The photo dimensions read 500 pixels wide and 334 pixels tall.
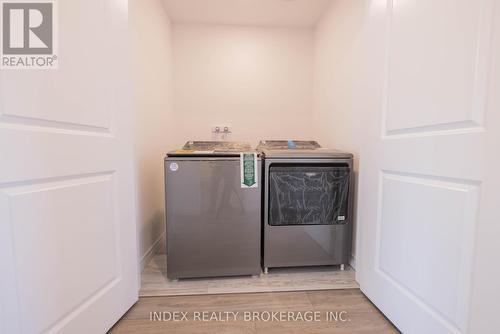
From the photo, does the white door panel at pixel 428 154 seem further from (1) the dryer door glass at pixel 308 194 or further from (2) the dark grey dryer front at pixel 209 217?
(2) the dark grey dryer front at pixel 209 217

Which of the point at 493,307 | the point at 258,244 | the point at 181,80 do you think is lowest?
the point at 258,244

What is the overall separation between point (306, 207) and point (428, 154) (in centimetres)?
79

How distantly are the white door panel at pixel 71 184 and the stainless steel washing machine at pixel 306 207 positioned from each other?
2.70ft

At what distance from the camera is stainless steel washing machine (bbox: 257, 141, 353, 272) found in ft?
5.02

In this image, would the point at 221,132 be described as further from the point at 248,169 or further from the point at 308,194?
the point at 308,194

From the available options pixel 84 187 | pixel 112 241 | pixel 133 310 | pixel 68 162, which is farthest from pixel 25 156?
pixel 133 310

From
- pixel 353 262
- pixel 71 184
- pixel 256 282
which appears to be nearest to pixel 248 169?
pixel 256 282

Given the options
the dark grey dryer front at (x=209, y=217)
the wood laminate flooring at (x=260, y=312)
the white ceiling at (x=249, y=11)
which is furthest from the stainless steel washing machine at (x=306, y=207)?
the white ceiling at (x=249, y=11)

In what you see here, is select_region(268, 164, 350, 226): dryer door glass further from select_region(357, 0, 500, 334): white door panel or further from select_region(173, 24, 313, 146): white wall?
select_region(173, 24, 313, 146): white wall

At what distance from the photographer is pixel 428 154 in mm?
915

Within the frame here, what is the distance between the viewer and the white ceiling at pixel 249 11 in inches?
75.4

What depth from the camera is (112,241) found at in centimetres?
109

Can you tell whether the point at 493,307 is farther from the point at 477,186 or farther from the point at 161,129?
the point at 161,129

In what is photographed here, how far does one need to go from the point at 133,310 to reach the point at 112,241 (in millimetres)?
432
